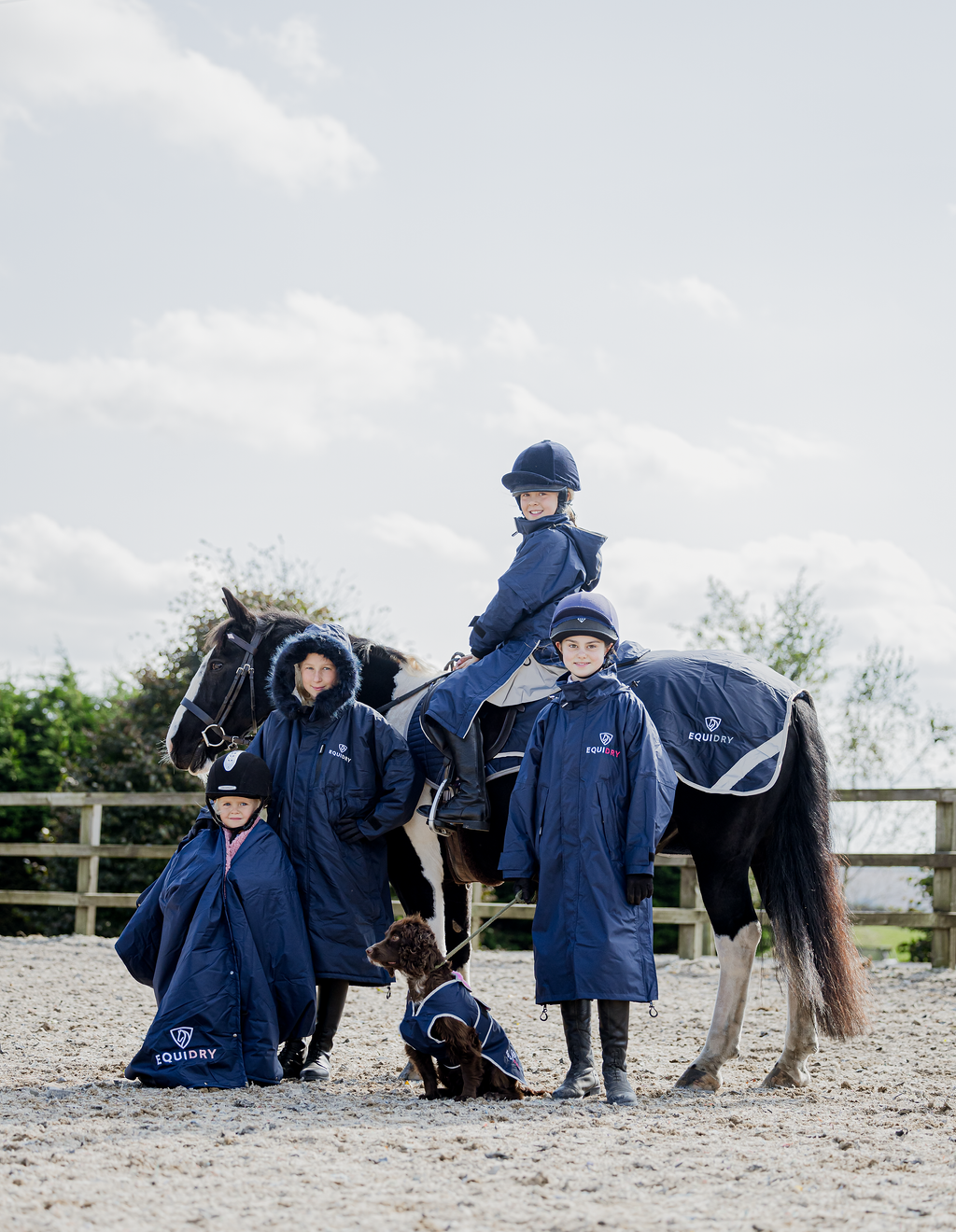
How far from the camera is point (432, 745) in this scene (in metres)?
5.18

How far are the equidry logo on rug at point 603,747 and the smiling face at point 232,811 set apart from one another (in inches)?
59.7

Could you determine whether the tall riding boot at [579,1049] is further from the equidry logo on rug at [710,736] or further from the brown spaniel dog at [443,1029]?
the equidry logo on rug at [710,736]

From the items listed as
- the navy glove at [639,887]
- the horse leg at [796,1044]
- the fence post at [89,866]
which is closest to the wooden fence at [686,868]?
the fence post at [89,866]

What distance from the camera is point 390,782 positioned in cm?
495

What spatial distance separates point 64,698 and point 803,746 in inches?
497

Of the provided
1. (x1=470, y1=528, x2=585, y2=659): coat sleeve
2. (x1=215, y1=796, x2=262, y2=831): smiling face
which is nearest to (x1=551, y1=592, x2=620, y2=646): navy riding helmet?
(x1=470, y1=528, x2=585, y2=659): coat sleeve

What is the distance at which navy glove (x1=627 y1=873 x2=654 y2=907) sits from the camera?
404cm

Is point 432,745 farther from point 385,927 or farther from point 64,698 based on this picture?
point 64,698

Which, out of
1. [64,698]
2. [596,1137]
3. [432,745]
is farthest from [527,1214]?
[64,698]

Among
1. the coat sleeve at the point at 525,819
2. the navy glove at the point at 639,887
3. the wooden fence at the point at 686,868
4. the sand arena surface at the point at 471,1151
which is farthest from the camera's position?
the wooden fence at the point at 686,868

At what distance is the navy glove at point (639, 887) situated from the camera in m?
4.04

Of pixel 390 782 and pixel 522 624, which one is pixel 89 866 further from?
pixel 522 624

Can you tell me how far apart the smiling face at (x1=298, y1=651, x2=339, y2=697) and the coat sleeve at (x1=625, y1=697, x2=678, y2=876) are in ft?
4.66

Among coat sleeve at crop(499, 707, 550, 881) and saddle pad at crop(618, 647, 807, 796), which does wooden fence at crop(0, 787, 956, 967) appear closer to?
saddle pad at crop(618, 647, 807, 796)
